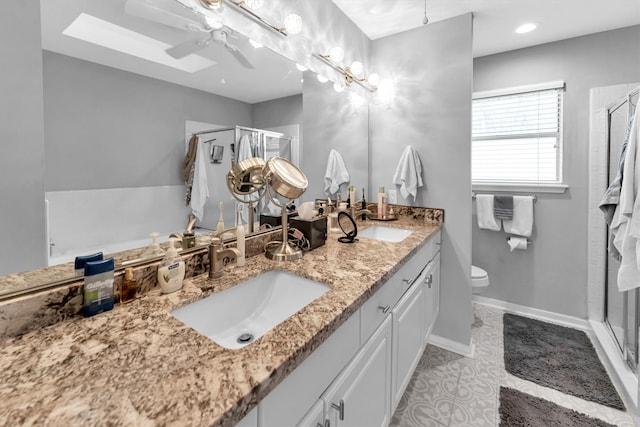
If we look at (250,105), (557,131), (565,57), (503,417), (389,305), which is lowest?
(503,417)

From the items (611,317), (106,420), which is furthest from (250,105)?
(611,317)

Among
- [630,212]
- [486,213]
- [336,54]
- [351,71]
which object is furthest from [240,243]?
[486,213]

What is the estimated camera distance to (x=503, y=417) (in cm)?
158

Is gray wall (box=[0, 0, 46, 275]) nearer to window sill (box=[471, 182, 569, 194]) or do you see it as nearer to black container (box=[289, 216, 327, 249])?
black container (box=[289, 216, 327, 249])

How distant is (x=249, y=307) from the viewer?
3.56ft

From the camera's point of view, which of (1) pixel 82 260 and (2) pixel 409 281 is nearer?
(1) pixel 82 260

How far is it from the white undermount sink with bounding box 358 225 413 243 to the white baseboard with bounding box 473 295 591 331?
1541 mm

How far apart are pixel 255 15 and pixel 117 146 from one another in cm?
90

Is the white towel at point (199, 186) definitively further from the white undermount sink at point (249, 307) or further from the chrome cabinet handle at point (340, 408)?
the chrome cabinet handle at point (340, 408)

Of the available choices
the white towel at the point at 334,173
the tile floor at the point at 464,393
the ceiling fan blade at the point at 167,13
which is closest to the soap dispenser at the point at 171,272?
the ceiling fan blade at the point at 167,13

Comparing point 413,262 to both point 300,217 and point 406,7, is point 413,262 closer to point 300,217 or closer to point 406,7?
point 300,217

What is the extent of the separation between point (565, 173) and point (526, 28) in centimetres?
122

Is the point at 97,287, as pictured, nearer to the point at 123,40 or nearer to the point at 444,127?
the point at 123,40

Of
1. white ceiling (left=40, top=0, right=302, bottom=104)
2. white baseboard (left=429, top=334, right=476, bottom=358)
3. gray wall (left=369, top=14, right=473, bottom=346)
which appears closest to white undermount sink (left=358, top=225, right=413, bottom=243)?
gray wall (left=369, top=14, right=473, bottom=346)
